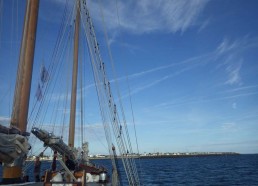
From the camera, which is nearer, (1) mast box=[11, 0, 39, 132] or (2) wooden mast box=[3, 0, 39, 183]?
(2) wooden mast box=[3, 0, 39, 183]

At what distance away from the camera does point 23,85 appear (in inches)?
372

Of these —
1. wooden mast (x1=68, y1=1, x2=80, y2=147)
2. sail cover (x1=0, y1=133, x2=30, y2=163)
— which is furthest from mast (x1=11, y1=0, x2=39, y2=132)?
wooden mast (x1=68, y1=1, x2=80, y2=147)

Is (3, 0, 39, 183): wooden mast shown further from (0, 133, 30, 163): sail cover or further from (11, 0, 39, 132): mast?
(0, 133, 30, 163): sail cover

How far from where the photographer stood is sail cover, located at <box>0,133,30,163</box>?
7.54 metres

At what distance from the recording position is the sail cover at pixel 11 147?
297 inches

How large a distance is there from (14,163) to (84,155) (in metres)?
17.7

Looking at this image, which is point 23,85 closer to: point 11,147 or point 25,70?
point 25,70

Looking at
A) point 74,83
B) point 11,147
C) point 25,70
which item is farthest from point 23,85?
point 74,83

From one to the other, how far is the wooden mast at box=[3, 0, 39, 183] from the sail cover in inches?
22.9

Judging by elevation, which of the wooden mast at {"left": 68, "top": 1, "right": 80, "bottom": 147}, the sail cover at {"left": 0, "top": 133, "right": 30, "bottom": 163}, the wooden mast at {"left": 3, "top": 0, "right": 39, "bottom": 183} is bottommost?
the sail cover at {"left": 0, "top": 133, "right": 30, "bottom": 163}

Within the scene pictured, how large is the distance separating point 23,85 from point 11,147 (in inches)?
100

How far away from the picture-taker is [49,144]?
1221 centimetres

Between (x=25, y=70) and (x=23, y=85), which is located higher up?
(x=25, y=70)

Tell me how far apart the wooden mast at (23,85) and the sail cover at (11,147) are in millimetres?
581
